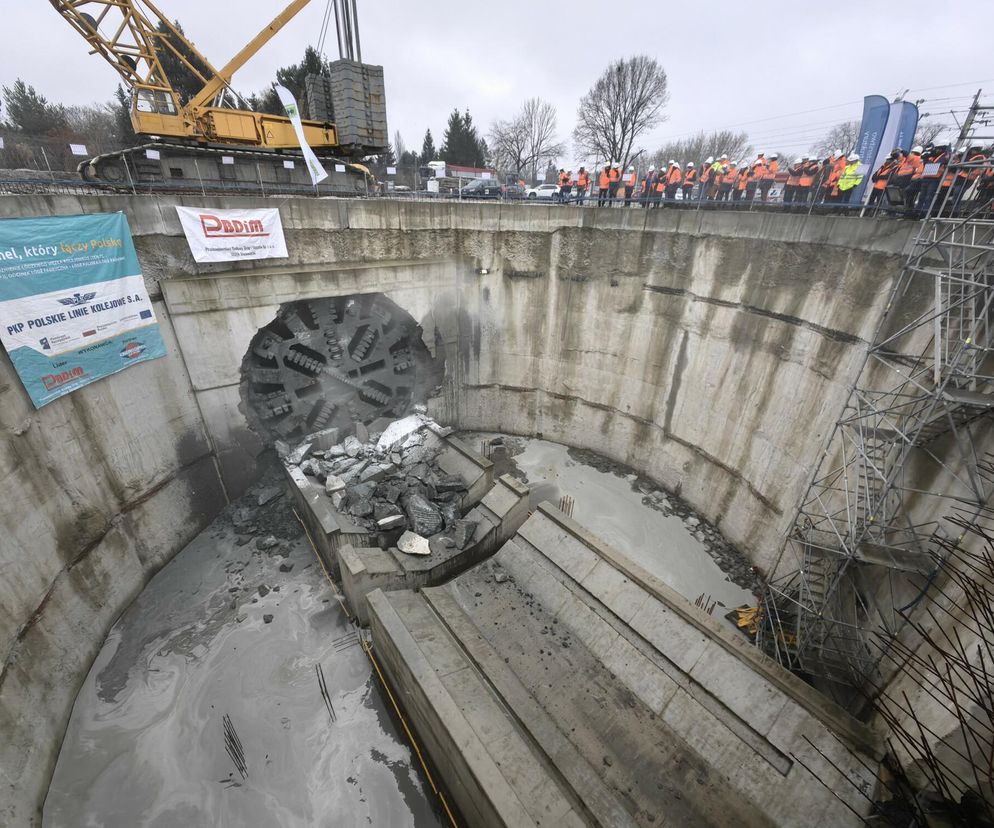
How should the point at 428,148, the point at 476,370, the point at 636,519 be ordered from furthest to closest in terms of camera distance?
the point at 428,148 < the point at 476,370 < the point at 636,519

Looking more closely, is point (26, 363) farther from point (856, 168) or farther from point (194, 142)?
point (856, 168)

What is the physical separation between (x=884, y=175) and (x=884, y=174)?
0.02 metres

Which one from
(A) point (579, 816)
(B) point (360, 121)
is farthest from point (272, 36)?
(A) point (579, 816)

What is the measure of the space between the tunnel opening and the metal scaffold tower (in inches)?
368

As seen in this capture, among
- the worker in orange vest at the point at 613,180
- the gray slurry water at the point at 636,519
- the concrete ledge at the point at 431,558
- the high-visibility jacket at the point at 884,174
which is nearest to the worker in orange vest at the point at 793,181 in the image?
the high-visibility jacket at the point at 884,174

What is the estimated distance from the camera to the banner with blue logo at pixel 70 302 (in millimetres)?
6051

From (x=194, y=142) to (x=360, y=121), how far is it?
4.21m

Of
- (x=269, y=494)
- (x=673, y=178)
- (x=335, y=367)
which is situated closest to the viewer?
(x=269, y=494)

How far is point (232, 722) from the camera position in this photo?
20.3ft

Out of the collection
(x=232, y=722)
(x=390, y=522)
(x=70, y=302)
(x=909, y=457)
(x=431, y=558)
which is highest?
(x=70, y=302)

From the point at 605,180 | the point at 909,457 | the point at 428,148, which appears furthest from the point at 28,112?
the point at 909,457

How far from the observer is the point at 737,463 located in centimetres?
988

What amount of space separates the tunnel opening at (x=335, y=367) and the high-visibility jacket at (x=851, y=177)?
32.3ft

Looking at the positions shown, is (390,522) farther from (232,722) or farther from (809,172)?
(809,172)
